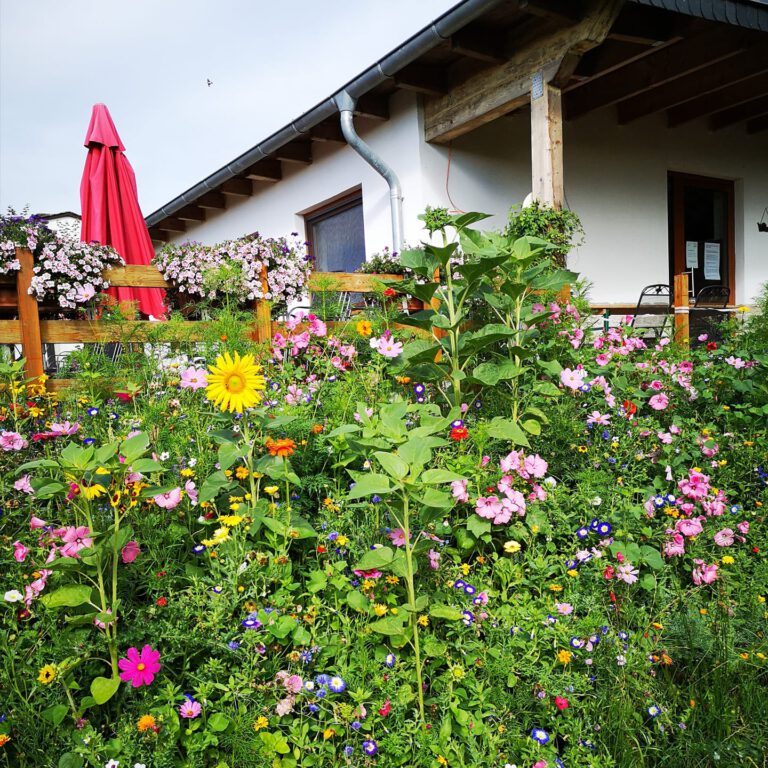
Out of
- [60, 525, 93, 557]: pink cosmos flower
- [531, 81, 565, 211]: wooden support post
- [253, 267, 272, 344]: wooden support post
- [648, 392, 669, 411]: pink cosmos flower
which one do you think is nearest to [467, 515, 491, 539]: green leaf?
[60, 525, 93, 557]: pink cosmos flower

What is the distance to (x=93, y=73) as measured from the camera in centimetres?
1360

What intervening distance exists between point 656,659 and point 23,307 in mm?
3211

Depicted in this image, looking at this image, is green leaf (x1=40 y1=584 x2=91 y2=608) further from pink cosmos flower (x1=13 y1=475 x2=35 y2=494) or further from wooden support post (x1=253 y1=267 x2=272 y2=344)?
wooden support post (x1=253 y1=267 x2=272 y2=344)

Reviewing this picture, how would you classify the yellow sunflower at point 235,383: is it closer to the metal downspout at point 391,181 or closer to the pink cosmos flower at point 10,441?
the pink cosmos flower at point 10,441

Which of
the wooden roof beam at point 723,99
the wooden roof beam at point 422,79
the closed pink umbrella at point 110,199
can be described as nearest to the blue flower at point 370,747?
the closed pink umbrella at point 110,199

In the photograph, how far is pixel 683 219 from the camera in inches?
285

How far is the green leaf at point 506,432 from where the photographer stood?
195cm

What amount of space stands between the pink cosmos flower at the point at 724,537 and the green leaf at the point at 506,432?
0.69 meters

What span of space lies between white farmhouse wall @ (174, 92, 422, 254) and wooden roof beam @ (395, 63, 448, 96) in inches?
12.2

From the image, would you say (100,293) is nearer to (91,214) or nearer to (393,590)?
(91,214)

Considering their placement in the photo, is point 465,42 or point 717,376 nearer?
point 717,376

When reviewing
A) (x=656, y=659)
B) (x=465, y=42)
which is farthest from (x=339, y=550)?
(x=465, y=42)

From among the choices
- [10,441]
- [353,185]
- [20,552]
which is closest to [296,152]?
[353,185]

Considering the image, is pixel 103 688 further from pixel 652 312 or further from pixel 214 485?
pixel 652 312
